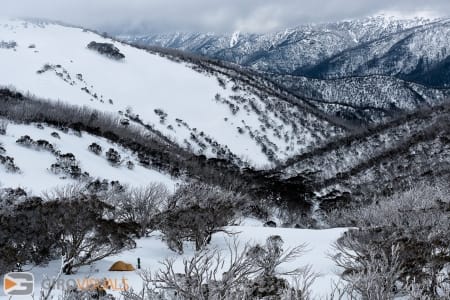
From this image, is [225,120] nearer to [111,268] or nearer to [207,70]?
[207,70]

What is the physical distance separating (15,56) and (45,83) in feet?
39.3

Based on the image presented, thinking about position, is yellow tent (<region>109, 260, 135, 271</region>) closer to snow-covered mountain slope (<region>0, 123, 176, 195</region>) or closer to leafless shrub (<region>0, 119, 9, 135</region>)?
snow-covered mountain slope (<region>0, 123, 176, 195</region>)

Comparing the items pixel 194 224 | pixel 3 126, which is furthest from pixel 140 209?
pixel 3 126

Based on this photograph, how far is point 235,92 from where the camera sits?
360 feet

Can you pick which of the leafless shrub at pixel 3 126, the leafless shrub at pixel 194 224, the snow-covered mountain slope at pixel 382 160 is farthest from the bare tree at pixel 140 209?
the snow-covered mountain slope at pixel 382 160

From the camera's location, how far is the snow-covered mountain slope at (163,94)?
85.8 m

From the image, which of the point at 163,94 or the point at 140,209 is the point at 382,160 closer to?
the point at 140,209

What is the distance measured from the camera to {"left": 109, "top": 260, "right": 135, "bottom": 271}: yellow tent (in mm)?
18344

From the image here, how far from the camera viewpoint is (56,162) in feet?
135

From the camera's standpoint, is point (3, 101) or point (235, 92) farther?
point (235, 92)

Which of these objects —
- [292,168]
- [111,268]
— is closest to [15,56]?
[292,168]

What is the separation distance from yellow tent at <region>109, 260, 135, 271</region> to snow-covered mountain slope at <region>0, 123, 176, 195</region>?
52.1ft

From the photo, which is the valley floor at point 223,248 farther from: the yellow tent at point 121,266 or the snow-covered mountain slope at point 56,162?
the snow-covered mountain slope at point 56,162

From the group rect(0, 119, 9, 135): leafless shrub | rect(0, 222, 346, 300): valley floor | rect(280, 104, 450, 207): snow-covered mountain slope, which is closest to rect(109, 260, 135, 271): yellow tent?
rect(0, 222, 346, 300): valley floor
